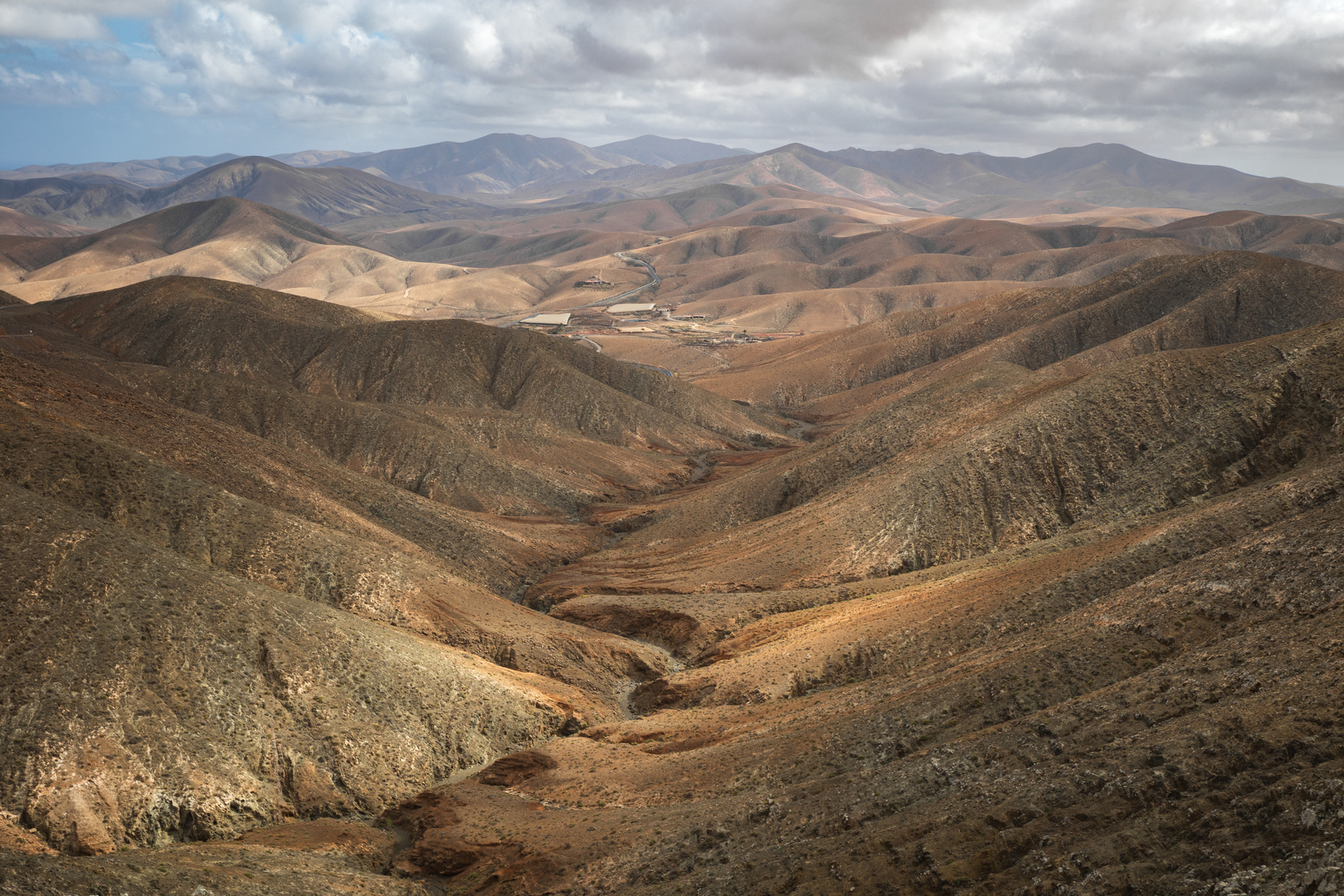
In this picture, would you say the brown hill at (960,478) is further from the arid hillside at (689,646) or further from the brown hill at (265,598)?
the brown hill at (265,598)

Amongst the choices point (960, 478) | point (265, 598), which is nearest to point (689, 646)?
point (960, 478)

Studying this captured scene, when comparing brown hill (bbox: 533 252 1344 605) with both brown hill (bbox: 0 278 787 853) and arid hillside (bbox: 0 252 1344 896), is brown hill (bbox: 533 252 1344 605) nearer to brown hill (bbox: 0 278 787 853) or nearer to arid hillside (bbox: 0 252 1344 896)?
arid hillside (bbox: 0 252 1344 896)

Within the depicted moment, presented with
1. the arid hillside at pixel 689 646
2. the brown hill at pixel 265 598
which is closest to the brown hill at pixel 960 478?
the arid hillside at pixel 689 646

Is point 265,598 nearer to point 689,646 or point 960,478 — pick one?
point 689,646

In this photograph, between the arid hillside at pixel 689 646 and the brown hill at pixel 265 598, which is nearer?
the arid hillside at pixel 689 646

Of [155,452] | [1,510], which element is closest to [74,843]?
[1,510]

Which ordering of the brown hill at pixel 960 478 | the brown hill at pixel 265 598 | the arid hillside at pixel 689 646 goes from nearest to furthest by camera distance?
1. the arid hillside at pixel 689 646
2. the brown hill at pixel 265 598
3. the brown hill at pixel 960 478

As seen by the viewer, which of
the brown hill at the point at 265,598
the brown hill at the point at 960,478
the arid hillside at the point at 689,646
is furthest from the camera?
the brown hill at the point at 960,478

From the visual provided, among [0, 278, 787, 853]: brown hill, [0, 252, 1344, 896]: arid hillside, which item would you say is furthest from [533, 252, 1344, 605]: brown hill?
[0, 278, 787, 853]: brown hill
